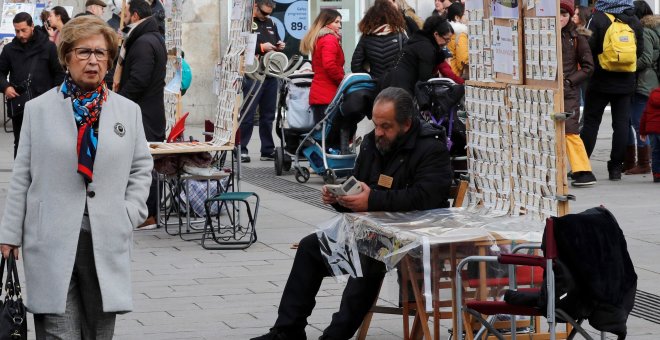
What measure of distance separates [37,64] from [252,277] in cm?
540

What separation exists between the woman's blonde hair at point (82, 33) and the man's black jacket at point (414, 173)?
6.13ft

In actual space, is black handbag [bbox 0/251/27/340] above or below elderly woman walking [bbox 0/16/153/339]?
below

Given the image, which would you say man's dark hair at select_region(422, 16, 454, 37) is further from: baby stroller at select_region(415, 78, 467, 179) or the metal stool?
the metal stool

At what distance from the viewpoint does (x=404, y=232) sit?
5.95 metres

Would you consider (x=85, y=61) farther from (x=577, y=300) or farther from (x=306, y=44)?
(x=306, y=44)

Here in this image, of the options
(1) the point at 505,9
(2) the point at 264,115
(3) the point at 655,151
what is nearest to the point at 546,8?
(1) the point at 505,9

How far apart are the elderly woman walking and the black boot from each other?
8.90m

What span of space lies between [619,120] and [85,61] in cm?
920

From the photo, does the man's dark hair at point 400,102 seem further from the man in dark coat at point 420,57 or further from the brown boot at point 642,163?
the brown boot at point 642,163

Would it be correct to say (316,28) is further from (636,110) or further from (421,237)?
(421,237)

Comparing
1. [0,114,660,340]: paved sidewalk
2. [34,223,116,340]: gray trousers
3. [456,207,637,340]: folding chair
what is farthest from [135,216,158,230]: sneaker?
[456,207,637,340]: folding chair

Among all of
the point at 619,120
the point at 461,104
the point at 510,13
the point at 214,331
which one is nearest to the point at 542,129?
the point at 510,13

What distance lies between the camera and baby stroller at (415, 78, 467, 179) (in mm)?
11242

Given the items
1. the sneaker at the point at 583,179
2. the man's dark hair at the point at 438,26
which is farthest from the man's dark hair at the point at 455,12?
the man's dark hair at the point at 438,26
